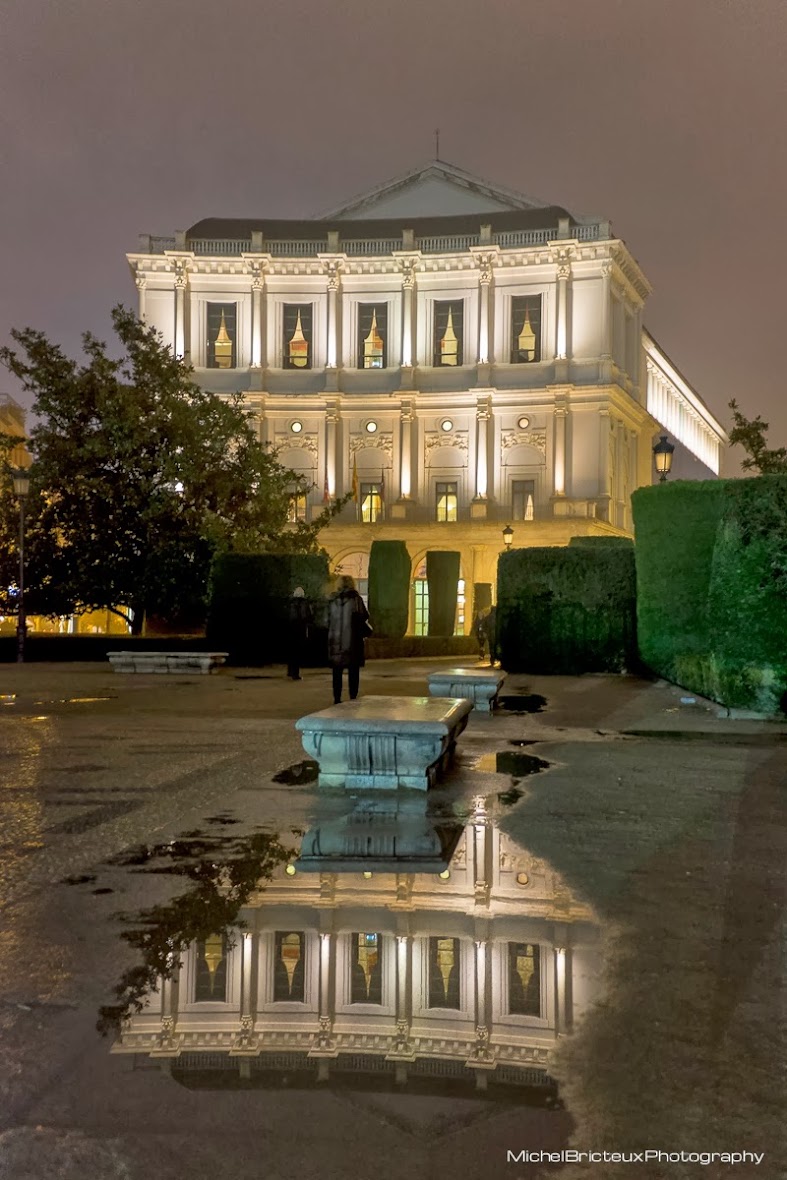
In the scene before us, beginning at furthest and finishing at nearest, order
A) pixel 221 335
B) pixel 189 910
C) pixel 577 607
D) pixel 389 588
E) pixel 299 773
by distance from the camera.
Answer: pixel 221 335 < pixel 389 588 < pixel 577 607 < pixel 299 773 < pixel 189 910

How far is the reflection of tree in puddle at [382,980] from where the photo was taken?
3.01 meters

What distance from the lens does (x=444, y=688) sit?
1298 centimetres

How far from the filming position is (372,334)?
58656mm

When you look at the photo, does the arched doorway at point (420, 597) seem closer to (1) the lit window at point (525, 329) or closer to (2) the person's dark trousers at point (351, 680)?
(1) the lit window at point (525, 329)

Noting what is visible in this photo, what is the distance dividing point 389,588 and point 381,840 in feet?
110

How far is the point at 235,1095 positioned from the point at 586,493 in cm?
5441

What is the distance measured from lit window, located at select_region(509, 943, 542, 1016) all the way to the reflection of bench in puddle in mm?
1227

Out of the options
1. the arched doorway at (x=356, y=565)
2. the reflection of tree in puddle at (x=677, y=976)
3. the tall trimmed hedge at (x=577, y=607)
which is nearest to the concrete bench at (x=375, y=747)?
the reflection of tree in puddle at (x=677, y=976)

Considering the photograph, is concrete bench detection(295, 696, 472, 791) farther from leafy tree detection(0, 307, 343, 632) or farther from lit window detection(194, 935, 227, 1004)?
leafy tree detection(0, 307, 343, 632)

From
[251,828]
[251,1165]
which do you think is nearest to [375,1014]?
[251,1165]

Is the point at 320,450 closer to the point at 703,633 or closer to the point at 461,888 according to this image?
the point at 703,633

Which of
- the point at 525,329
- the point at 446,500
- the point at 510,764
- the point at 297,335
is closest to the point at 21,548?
the point at 510,764

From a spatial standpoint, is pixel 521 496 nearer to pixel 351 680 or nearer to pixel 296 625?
pixel 296 625

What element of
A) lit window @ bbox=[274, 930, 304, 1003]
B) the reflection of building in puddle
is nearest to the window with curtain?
the reflection of building in puddle
